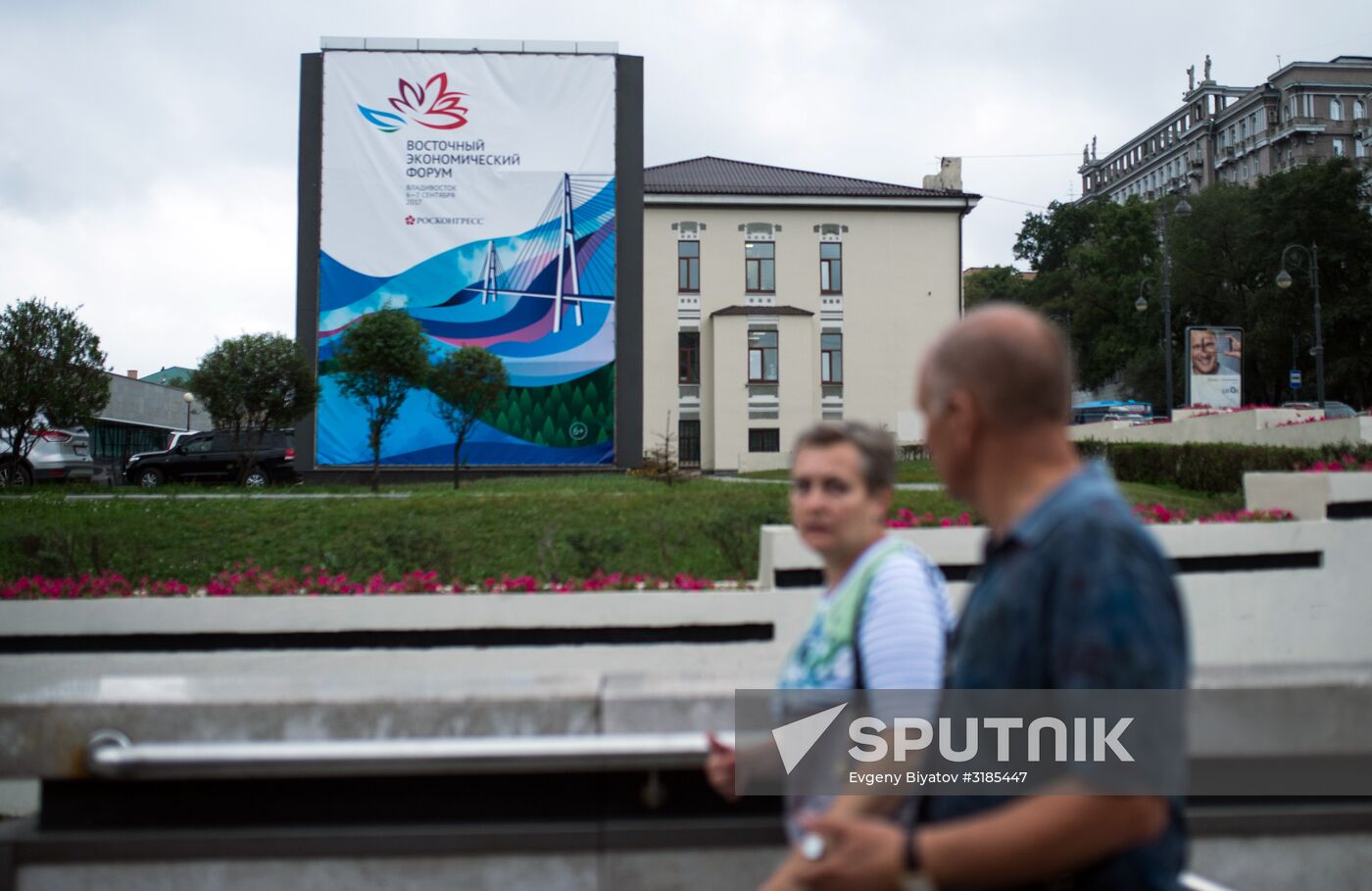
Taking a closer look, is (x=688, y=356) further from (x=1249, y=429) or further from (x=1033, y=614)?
(x=1033, y=614)

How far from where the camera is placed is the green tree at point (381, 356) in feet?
75.7

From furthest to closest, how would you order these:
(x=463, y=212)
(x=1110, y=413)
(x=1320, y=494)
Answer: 1. (x=1110, y=413)
2. (x=463, y=212)
3. (x=1320, y=494)

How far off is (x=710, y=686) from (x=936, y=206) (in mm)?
43853

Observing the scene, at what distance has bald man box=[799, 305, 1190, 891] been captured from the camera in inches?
56.9

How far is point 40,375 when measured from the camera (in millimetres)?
24656

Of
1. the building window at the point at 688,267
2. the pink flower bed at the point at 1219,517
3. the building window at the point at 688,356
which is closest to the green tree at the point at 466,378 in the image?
the pink flower bed at the point at 1219,517

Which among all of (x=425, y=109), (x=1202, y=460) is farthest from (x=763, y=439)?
(x=1202, y=460)

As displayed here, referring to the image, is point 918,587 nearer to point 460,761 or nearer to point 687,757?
point 687,757

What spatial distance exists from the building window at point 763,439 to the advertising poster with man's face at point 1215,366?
17.7m

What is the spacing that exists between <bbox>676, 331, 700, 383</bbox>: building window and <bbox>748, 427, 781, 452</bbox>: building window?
11.7ft

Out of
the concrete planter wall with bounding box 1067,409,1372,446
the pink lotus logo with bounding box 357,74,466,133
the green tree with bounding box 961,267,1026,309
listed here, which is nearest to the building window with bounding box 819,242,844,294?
the concrete planter wall with bounding box 1067,409,1372,446

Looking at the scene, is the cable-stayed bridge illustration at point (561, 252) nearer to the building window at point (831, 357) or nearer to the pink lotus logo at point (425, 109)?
the pink lotus logo at point (425, 109)

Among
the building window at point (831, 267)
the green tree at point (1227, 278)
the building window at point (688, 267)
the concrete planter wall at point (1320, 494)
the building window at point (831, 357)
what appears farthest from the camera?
the green tree at point (1227, 278)

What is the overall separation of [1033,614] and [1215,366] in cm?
A: 3044
